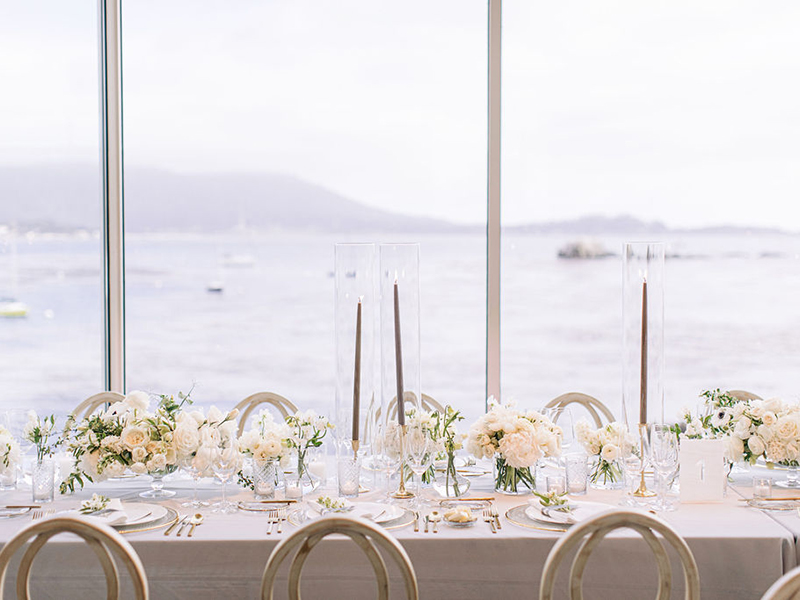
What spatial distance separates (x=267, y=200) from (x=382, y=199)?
90.5 inches

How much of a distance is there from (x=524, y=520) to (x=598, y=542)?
55cm

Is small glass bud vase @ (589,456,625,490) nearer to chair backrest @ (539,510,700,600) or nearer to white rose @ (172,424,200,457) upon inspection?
chair backrest @ (539,510,700,600)

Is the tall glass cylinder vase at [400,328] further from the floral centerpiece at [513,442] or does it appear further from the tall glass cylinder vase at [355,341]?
the floral centerpiece at [513,442]

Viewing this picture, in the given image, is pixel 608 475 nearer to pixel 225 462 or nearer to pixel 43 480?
pixel 225 462

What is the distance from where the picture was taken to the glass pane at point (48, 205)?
11.0 metres

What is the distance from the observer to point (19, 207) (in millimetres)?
12664

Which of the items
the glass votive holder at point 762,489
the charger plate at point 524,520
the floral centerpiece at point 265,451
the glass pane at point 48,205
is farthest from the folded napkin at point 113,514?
the glass pane at point 48,205

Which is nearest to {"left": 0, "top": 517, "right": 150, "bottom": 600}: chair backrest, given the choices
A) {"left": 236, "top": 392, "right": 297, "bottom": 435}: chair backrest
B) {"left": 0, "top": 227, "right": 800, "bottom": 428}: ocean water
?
{"left": 236, "top": 392, "right": 297, "bottom": 435}: chair backrest

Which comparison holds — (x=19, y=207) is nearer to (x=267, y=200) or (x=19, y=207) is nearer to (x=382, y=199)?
(x=267, y=200)

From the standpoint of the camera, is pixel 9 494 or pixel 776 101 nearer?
pixel 9 494

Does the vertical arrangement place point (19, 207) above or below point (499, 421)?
above

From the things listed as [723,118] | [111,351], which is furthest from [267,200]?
[111,351]

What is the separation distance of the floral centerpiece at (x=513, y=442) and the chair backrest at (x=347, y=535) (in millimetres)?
822

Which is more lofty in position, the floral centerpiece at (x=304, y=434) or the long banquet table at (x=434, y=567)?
the floral centerpiece at (x=304, y=434)
